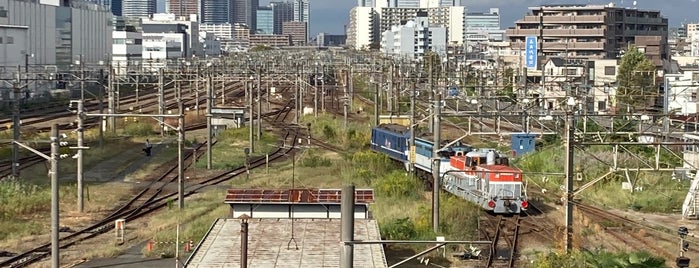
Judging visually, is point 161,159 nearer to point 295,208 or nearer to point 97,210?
Result: point 97,210

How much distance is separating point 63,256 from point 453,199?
25.9ft

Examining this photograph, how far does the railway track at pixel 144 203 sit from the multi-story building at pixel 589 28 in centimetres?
4517

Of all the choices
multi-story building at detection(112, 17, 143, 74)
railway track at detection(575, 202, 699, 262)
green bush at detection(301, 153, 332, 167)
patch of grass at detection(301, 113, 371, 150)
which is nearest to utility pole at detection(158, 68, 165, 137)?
green bush at detection(301, 153, 332, 167)

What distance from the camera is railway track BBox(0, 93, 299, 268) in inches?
607

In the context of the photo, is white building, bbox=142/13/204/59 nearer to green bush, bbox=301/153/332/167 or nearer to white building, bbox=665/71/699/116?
white building, bbox=665/71/699/116

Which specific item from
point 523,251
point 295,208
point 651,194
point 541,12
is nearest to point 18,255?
point 295,208

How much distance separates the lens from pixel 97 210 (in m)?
20.9

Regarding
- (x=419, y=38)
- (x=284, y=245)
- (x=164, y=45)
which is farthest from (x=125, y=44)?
(x=284, y=245)

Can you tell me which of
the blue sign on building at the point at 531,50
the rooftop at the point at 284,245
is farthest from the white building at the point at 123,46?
the rooftop at the point at 284,245

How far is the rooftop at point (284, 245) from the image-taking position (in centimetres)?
1293

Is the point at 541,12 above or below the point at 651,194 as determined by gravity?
above

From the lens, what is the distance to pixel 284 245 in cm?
1430

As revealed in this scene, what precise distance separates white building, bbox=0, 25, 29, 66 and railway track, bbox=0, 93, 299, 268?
2262 cm

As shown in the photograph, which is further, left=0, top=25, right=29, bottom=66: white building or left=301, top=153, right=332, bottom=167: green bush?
left=0, top=25, right=29, bottom=66: white building
